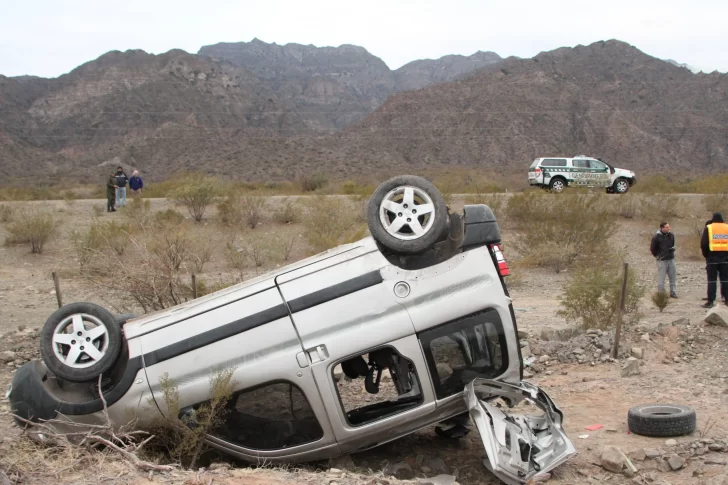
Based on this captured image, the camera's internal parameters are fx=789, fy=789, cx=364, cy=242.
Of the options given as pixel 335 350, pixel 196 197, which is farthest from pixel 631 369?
pixel 196 197

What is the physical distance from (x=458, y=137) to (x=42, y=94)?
43.6m

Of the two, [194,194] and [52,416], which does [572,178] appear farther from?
[52,416]

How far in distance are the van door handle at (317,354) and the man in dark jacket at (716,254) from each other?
976 cm

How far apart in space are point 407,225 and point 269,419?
1.95 metres

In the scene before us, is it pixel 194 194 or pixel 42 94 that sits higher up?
pixel 42 94

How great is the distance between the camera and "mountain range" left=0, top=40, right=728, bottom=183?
6438 centimetres

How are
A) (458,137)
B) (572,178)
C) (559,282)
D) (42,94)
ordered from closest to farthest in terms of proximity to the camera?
(559,282) → (572,178) → (458,137) → (42,94)

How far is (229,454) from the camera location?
6602 mm

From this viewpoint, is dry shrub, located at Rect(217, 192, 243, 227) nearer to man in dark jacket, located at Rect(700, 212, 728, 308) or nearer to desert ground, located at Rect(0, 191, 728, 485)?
desert ground, located at Rect(0, 191, 728, 485)

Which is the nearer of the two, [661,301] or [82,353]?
[82,353]

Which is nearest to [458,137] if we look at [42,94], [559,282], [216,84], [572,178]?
[216,84]

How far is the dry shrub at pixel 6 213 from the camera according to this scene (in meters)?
25.7

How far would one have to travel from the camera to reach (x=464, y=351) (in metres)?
6.53

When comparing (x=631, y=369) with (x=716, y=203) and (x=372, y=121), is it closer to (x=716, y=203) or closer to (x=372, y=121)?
(x=716, y=203)
